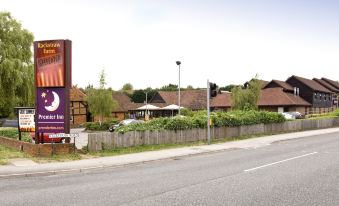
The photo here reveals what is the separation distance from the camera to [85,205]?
30.0 feet

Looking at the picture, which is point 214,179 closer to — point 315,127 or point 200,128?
point 200,128

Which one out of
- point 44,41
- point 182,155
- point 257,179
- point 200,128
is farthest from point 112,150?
point 257,179

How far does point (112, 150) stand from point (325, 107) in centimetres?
6850

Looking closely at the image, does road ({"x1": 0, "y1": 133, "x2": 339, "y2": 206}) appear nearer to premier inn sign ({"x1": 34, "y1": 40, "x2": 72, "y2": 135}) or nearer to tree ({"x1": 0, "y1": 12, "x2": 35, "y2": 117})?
premier inn sign ({"x1": 34, "y1": 40, "x2": 72, "y2": 135})

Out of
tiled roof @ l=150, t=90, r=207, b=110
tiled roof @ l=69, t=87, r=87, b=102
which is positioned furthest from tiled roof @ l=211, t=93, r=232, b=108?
tiled roof @ l=69, t=87, r=87, b=102

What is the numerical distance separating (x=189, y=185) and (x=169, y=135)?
1302 cm

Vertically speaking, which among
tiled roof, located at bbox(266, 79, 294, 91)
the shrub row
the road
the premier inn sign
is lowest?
the road

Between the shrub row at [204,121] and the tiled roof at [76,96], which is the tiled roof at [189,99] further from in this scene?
the shrub row at [204,121]

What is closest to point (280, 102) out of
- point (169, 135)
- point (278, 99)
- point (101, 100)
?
point (278, 99)

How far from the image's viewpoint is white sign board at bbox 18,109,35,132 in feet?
70.3

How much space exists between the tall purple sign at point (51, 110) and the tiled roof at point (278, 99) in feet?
171

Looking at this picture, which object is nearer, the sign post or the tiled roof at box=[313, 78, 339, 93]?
the sign post

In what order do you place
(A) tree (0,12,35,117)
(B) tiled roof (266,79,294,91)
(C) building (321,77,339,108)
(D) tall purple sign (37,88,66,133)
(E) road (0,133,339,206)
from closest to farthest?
1. (E) road (0,133,339,206)
2. (D) tall purple sign (37,88,66,133)
3. (A) tree (0,12,35,117)
4. (B) tiled roof (266,79,294,91)
5. (C) building (321,77,339,108)

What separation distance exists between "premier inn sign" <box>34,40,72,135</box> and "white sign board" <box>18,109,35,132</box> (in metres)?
2.40
